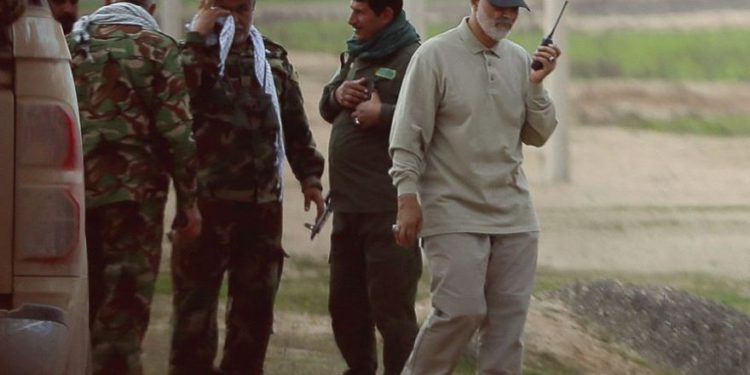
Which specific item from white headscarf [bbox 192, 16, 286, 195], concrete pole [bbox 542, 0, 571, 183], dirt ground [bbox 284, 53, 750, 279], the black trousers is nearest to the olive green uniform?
the black trousers

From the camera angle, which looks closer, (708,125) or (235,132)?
(235,132)

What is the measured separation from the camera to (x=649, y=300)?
10062 mm

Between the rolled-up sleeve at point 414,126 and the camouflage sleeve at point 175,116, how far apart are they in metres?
0.73

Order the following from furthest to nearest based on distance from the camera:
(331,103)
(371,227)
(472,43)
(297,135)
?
(297,135), (331,103), (371,227), (472,43)

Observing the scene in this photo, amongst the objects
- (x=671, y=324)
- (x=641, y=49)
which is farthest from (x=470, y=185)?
(x=641, y=49)

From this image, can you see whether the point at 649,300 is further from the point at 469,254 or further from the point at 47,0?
the point at 47,0

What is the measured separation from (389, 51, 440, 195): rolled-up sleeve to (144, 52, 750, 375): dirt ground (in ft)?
8.47

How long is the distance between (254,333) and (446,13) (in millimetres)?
13504

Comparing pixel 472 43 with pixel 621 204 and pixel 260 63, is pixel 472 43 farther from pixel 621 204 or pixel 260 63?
pixel 621 204

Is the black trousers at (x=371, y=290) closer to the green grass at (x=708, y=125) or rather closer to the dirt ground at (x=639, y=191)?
the dirt ground at (x=639, y=191)

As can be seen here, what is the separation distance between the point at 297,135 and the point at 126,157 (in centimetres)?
128

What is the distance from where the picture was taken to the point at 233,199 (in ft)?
26.1

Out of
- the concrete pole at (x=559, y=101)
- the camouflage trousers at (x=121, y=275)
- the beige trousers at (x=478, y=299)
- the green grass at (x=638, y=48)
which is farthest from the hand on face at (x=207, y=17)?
the green grass at (x=638, y=48)

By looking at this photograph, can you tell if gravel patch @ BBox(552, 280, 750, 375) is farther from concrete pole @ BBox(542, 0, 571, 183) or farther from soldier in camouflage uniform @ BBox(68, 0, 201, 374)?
concrete pole @ BBox(542, 0, 571, 183)
